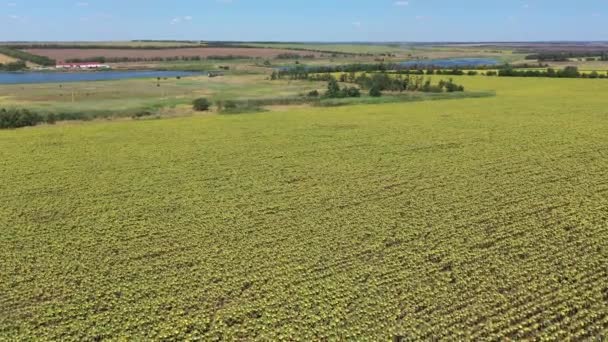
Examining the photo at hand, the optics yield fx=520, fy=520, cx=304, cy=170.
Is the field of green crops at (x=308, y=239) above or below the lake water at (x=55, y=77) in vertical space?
below

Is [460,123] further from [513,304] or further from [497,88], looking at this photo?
[497,88]

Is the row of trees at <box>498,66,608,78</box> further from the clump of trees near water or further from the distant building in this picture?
the distant building

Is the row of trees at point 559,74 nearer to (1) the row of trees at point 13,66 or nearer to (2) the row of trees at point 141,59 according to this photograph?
(1) the row of trees at point 13,66

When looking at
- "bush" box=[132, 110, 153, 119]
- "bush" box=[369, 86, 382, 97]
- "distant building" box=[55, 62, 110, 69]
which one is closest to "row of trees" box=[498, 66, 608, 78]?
"bush" box=[369, 86, 382, 97]

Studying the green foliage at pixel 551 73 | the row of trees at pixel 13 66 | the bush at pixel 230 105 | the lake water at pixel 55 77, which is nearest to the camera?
the bush at pixel 230 105

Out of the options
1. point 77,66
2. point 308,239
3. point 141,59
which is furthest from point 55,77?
point 308,239

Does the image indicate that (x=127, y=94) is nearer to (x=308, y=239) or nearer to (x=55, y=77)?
(x=55, y=77)

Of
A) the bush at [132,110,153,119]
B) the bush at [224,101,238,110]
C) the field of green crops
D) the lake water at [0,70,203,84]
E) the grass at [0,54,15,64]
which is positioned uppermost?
the grass at [0,54,15,64]

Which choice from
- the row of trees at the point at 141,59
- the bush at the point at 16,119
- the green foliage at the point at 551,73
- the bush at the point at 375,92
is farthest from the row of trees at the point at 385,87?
the row of trees at the point at 141,59
